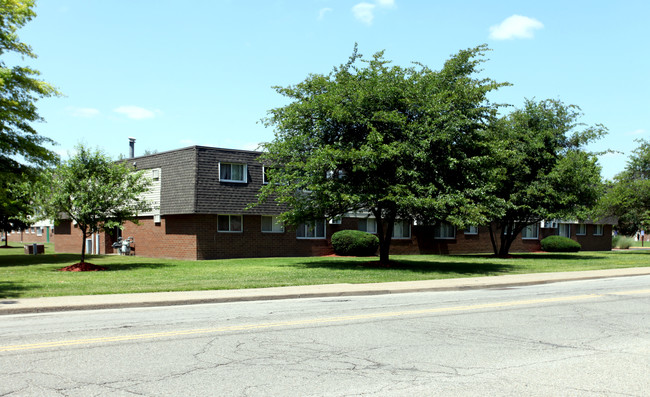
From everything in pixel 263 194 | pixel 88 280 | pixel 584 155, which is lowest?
pixel 88 280

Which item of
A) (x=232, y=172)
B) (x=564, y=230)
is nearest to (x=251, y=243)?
(x=232, y=172)

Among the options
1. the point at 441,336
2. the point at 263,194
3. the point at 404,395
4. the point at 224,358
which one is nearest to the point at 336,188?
the point at 263,194

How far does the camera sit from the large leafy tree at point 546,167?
31.5 metres

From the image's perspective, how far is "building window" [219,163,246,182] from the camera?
31.3 meters

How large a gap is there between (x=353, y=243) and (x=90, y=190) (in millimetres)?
16065

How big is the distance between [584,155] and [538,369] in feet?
96.7

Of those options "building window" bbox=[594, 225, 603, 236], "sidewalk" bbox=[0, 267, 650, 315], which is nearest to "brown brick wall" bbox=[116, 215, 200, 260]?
"sidewalk" bbox=[0, 267, 650, 315]

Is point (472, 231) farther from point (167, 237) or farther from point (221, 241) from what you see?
point (167, 237)

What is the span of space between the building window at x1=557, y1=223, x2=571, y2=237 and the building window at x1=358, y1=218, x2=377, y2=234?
21911mm

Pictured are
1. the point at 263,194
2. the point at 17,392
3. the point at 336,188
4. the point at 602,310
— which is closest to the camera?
the point at 17,392

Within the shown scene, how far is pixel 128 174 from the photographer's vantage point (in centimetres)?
2308

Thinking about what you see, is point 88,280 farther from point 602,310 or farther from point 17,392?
point 602,310

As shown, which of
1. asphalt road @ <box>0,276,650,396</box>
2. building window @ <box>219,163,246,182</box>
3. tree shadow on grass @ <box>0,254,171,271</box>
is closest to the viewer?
asphalt road @ <box>0,276,650,396</box>

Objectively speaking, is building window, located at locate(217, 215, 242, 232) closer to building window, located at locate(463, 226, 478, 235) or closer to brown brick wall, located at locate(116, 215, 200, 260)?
brown brick wall, located at locate(116, 215, 200, 260)
